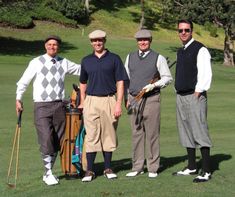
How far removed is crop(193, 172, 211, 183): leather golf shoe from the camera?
7613mm

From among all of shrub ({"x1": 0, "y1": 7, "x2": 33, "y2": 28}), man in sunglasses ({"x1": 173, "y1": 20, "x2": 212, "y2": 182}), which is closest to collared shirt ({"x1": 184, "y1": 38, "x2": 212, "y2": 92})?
man in sunglasses ({"x1": 173, "y1": 20, "x2": 212, "y2": 182})

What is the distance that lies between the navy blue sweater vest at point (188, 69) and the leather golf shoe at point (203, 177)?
1167 mm

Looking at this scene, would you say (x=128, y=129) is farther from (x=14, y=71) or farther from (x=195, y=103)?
(x=14, y=71)

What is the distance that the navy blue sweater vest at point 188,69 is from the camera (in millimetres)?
7699

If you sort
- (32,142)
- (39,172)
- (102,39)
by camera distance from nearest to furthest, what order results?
(102,39) → (39,172) → (32,142)

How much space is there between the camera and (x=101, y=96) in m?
7.64

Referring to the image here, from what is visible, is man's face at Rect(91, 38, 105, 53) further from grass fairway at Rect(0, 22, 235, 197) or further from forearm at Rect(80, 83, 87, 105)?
grass fairway at Rect(0, 22, 235, 197)

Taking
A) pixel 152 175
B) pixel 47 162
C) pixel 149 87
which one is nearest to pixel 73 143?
pixel 47 162

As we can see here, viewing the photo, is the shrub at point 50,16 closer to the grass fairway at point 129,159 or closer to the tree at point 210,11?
the tree at point 210,11

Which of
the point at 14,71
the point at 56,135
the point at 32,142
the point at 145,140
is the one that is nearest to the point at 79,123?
the point at 56,135

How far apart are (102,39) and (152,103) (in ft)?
3.90

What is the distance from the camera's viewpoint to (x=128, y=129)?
14.4 metres

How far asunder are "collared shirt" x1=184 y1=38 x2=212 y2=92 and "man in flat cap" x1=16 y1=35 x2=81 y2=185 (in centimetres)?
188

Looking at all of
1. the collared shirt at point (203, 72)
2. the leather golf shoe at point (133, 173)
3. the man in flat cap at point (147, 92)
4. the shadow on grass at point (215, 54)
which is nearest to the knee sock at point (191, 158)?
the man in flat cap at point (147, 92)
